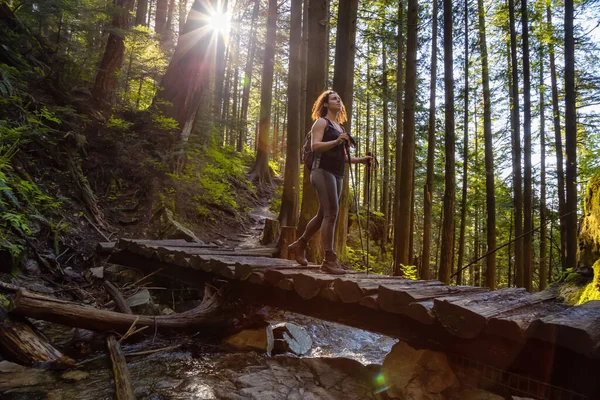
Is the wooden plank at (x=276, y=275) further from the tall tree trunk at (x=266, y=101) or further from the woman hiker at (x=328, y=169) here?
the tall tree trunk at (x=266, y=101)

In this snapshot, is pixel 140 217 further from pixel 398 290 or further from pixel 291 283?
pixel 398 290

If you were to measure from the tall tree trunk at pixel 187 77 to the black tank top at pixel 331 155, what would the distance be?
7.33 meters

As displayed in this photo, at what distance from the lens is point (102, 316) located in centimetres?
436

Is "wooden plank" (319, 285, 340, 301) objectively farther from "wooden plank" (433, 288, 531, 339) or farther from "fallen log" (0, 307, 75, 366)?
"fallen log" (0, 307, 75, 366)

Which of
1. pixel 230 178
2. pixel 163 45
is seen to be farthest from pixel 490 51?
pixel 163 45

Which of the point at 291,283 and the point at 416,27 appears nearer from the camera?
the point at 291,283

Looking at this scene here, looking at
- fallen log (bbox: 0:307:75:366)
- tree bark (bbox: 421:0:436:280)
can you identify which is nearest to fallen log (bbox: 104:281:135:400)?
fallen log (bbox: 0:307:75:366)

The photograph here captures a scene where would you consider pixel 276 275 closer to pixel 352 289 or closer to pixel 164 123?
pixel 352 289

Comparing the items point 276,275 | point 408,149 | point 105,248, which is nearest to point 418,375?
point 276,275

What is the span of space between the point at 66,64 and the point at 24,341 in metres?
8.67

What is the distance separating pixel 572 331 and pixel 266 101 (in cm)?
1633

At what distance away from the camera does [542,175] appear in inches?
677

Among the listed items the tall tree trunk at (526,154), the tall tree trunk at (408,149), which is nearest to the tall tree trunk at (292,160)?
the tall tree trunk at (408,149)

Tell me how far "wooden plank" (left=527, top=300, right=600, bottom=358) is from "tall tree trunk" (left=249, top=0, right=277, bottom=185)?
15.5 metres
